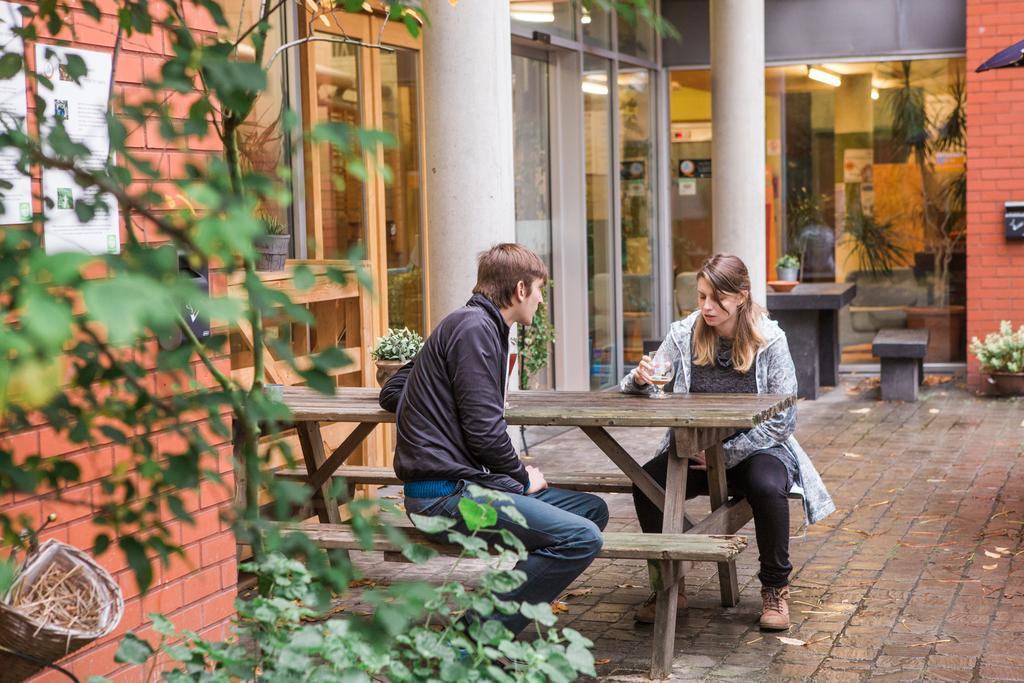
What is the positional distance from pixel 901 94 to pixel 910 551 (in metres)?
8.27

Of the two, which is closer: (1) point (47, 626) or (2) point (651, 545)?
(1) point (47, 626)

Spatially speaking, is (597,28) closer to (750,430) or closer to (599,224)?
(599,224)

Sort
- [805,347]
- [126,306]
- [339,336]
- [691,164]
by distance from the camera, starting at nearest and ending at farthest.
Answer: [126,306], [339,336], [805,347], [691,164]

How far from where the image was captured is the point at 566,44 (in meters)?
11.3

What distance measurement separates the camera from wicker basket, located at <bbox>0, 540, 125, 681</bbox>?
2.82m

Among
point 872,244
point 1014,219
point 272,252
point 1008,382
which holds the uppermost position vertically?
point 1014,219

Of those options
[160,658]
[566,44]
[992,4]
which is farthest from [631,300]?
[160,658]

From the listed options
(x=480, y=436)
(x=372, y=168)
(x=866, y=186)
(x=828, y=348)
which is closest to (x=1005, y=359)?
(x=828, y=348)

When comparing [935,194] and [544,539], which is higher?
[935,194]

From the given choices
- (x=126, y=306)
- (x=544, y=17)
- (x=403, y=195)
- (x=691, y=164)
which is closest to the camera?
(x=126, y=306)

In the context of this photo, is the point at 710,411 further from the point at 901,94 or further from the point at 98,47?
the point at 901,94

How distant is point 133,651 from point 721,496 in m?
3.23

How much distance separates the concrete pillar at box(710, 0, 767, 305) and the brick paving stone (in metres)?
2.37

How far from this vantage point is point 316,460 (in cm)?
596
